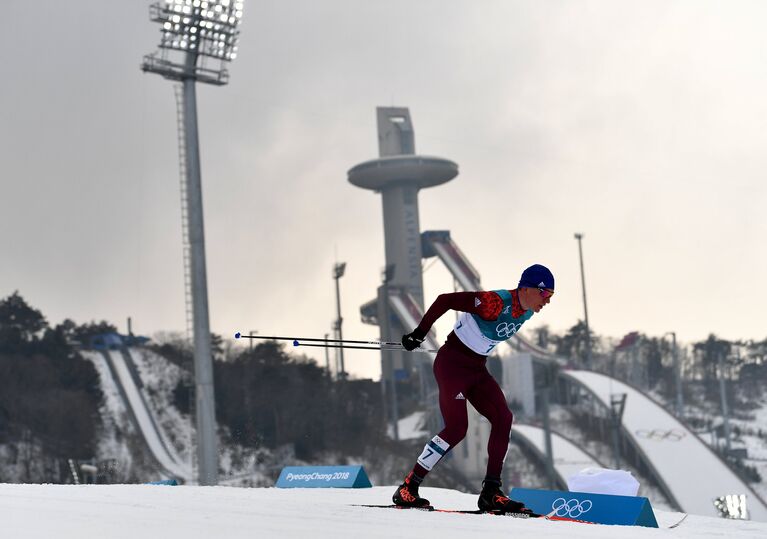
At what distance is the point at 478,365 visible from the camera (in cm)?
739

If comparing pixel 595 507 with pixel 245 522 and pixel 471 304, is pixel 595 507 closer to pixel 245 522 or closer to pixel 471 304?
pixel 471 304

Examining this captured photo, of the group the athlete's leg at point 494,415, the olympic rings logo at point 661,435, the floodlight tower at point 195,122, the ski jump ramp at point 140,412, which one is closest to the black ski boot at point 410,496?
the athlete's leg at point 494,415

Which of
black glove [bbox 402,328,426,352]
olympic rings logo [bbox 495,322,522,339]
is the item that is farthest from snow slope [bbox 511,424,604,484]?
black glove [bbox 402,328,426,352]

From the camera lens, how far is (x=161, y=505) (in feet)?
22.6

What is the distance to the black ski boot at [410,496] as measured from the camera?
7332 millimetres

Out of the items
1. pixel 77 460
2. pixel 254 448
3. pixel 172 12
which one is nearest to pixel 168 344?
pixel 254 448

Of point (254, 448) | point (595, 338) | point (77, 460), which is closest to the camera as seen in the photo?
point (77, 460)

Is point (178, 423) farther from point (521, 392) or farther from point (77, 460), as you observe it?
point (521, 392)

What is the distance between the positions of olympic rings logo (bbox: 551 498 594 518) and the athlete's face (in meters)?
1.72

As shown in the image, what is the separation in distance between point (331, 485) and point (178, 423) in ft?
174

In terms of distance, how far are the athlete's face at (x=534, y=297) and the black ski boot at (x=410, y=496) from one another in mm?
1437

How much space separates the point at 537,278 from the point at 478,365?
754 millimetres

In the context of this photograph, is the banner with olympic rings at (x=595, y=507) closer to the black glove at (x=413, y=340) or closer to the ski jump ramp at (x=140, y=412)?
the black glove at (x=413, y=340)

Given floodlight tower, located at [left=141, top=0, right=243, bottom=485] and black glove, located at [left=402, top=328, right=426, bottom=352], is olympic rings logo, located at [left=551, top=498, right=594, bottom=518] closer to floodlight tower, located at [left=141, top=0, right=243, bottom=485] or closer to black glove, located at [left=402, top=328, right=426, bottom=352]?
black glove, located at [left=402, top=328, right=426, bottom=352]
